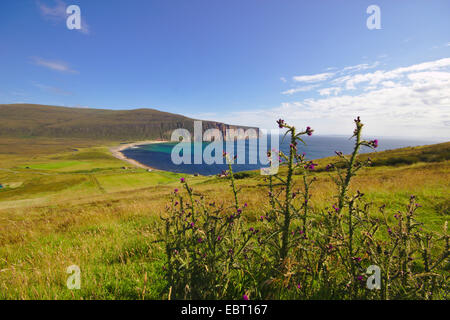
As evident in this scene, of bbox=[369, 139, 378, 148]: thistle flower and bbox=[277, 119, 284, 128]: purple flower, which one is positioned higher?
bbox=[277, 119, 284, 128]: purple flower

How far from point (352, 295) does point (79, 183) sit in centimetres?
7414

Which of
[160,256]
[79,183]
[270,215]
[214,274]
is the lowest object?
[79,183]

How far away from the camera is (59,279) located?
115 inches

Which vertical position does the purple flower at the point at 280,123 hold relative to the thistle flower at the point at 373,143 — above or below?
above

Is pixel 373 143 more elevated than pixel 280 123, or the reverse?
pixel 280 123
